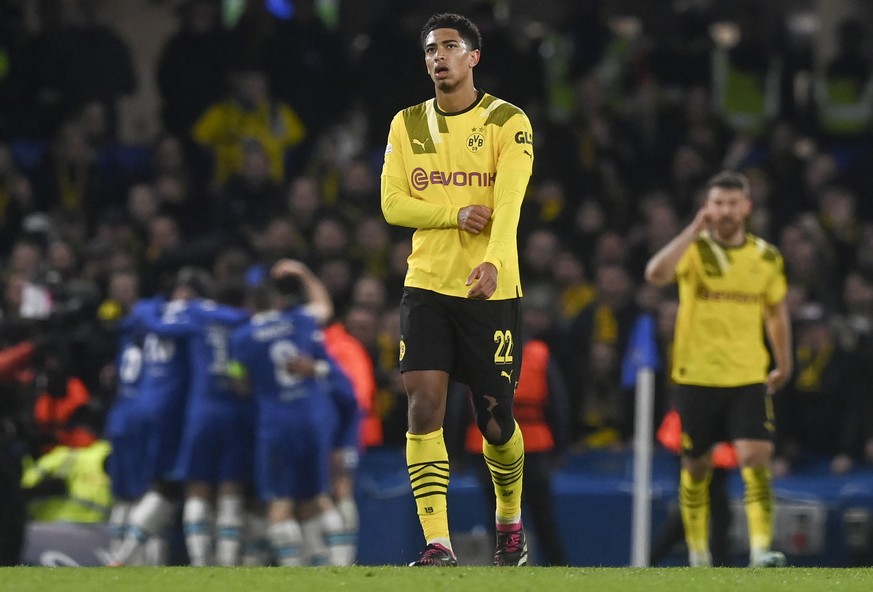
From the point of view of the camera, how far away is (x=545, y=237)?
1473 cm

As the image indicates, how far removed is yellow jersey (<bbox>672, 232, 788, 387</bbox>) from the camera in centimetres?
991

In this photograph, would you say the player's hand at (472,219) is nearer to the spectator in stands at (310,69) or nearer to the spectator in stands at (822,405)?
the spectator in stands at (822,405)

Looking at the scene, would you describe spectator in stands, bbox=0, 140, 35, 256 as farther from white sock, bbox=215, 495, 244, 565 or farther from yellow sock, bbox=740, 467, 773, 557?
yellow sock, bbox=740, 467, 773, 557

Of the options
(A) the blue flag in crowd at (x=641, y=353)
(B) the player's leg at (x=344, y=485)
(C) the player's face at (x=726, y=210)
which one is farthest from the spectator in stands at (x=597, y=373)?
(C) the player's face at (x=726, y=210)

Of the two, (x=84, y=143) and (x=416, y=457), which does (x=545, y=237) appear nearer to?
(x=84, y=143)

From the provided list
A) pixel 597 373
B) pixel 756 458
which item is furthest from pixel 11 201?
pixel 756 458

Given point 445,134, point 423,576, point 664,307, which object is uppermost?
point 445,134

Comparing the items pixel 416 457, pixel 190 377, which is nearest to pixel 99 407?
pixel 190 377

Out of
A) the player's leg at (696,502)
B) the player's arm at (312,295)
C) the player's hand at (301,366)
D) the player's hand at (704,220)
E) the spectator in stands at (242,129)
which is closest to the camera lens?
the player's hand at (704,220)

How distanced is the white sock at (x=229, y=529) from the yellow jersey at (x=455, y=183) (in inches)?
186

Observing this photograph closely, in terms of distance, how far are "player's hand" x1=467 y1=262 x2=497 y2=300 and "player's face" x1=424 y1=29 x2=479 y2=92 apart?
2.79 ft

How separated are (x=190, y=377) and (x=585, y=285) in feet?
12.7

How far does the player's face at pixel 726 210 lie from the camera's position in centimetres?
988

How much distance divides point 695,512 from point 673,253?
1.46 meters
